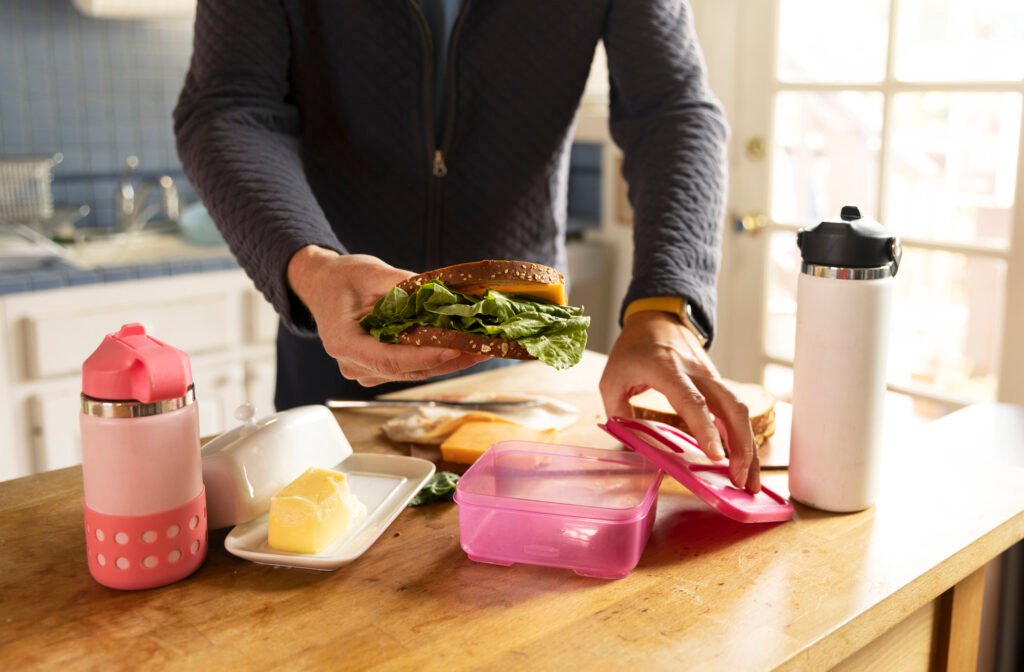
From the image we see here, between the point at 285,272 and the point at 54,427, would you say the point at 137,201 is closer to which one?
the point at 54,427

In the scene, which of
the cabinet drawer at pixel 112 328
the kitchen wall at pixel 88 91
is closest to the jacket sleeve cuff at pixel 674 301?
the cabinet drawer at pixel 112 328

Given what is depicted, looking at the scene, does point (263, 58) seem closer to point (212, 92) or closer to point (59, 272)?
point (212, 92)

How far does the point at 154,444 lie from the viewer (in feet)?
2.64

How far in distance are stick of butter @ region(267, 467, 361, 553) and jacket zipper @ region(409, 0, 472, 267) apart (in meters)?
0.66

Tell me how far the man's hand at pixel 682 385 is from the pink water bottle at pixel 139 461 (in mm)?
459

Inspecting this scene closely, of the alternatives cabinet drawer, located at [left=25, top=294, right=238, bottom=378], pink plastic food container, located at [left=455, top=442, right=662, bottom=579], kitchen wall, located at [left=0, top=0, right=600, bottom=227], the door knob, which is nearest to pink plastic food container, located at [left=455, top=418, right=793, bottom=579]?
pink plastic food container, located at [left=455, top=442, right=662, bottom=579]

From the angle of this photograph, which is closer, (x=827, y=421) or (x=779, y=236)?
(x=827, y=421)

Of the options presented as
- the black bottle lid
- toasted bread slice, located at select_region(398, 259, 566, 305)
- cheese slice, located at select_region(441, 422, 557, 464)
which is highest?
the black bottle lid

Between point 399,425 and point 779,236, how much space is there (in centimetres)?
182

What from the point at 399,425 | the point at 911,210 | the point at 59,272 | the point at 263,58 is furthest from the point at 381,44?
the point at 911,210

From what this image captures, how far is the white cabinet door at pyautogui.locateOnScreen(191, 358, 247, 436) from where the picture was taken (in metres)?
2.56

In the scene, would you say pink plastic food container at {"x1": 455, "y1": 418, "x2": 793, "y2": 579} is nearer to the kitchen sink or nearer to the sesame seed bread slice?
the sesame seed bread slice

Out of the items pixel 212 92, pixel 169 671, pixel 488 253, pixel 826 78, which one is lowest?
pixel 169 671

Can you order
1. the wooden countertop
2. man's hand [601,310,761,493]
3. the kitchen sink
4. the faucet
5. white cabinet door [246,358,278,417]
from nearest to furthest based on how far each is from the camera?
the wooden countertop < man's hand [601,310,761,493] < the kitchen sink < white cabinet door [246,358,278,417] < the faucet
